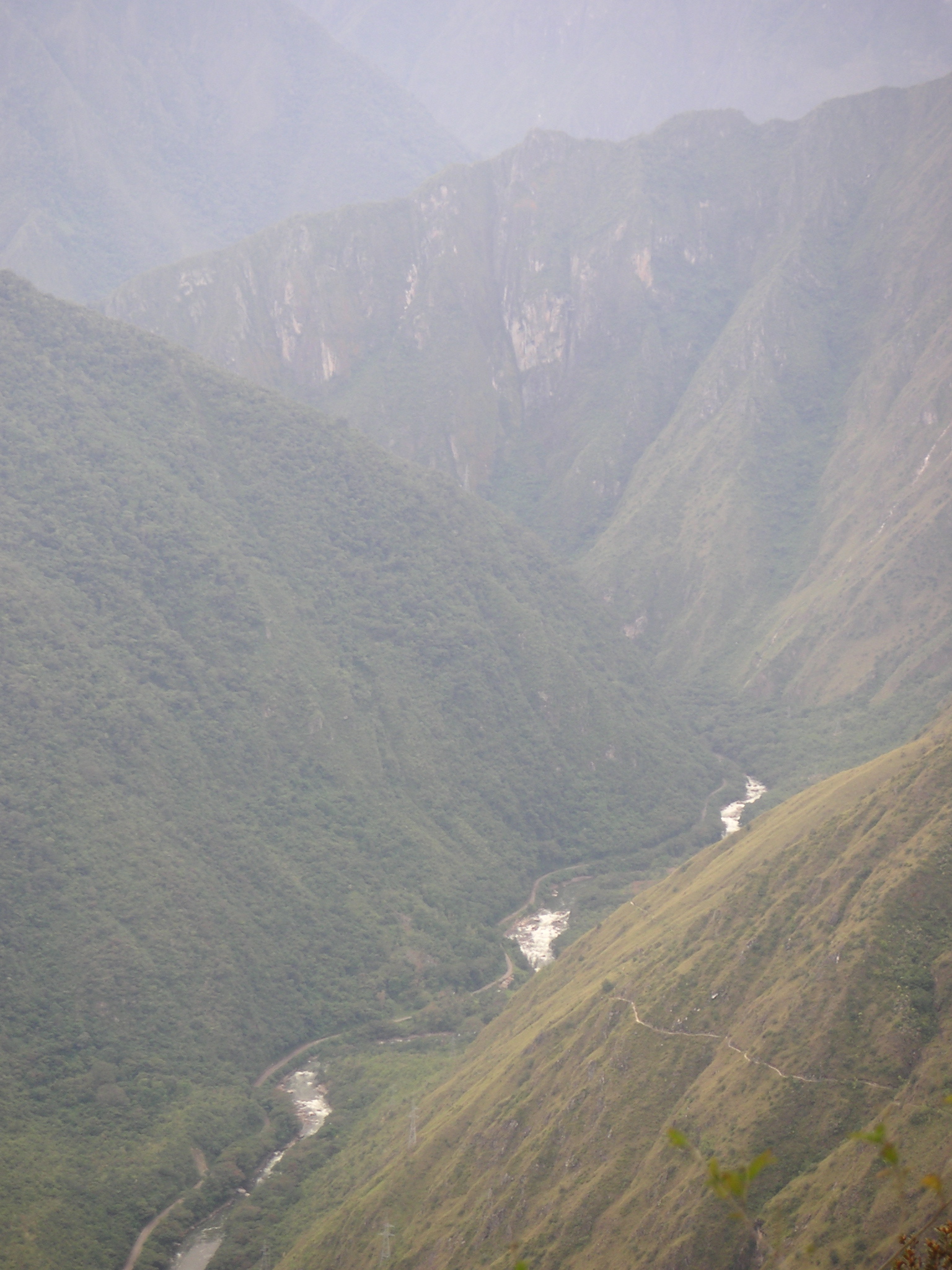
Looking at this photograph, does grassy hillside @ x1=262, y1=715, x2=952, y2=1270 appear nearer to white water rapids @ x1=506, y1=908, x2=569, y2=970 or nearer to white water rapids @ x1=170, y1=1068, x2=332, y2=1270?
white water rapids @ x1=170, y1=1068, x2=332, y2=1270

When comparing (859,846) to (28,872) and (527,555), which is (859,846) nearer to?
(28,872)

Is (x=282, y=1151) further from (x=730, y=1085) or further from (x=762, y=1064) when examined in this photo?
(x=762, y=1064)

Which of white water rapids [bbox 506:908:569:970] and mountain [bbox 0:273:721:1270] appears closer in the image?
mountain [bbox 0:273:721:1270]

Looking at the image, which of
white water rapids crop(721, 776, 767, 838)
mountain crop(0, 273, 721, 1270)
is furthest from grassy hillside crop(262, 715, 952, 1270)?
white water rapids crop(721, 776, 767, 838)

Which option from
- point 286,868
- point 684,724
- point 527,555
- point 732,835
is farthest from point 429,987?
point 527,555

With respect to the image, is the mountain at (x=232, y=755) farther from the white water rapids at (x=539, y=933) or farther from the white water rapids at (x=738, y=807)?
the white water rapids at (x=738, y=807)
